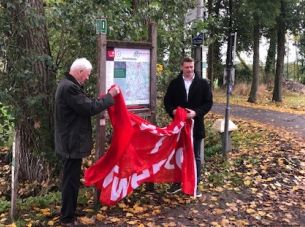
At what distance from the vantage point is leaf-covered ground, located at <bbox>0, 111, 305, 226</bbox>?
5.60m

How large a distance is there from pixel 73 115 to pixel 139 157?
126 centimetres

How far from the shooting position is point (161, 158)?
6.27 m

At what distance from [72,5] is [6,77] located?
4.69 feet

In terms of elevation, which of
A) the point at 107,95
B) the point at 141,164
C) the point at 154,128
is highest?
the point at 107,95

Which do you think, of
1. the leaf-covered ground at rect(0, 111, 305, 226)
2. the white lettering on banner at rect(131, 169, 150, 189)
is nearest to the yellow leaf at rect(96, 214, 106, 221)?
the leaf-covered ground at rect(0, 111, 305, 226)

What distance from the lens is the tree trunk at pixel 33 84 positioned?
6.18 m

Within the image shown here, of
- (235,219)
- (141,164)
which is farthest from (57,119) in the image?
(235,219)

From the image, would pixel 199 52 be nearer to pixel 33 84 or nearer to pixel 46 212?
pixel 33 84

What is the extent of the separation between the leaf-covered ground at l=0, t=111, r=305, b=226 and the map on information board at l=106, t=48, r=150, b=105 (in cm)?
143

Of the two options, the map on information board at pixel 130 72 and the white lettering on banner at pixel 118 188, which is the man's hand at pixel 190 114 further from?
the white lettering on banner at pixel 118 188

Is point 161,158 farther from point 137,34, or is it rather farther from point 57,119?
point 137,34

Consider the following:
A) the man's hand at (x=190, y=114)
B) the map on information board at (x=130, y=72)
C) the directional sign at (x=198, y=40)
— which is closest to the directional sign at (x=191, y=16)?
the directional sign at (x=198, y=40)

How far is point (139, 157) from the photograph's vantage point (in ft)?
19.7

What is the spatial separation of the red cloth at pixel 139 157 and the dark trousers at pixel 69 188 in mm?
407
